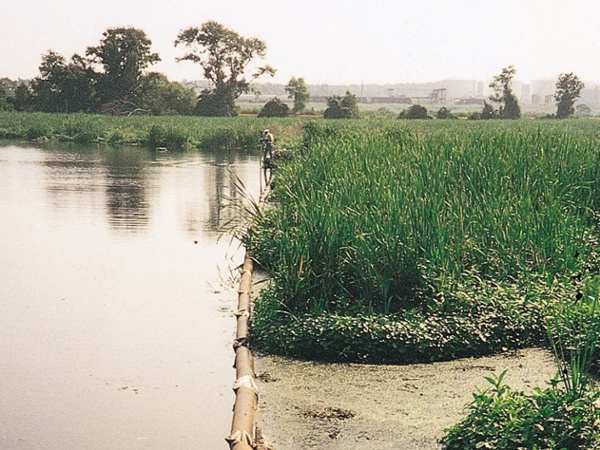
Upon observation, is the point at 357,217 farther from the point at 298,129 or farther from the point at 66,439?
the point at 298,129

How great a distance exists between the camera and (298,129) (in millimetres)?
37531

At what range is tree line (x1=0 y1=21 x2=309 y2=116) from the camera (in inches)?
2148

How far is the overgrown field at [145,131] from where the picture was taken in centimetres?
3641

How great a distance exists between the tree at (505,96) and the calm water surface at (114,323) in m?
46.8

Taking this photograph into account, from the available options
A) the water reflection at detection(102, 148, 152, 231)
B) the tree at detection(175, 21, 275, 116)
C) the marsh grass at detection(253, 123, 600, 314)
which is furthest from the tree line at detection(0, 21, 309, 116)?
the marsh grass at detection(253, 123, 600, 314)

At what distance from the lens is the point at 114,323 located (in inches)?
310

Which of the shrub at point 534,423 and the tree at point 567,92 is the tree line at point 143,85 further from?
the shrub at point 534,423

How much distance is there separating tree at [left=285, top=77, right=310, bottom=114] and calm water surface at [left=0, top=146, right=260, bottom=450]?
47.8 m

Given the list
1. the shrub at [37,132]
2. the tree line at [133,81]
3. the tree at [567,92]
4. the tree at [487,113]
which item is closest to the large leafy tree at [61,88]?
the tree line at [133,81]

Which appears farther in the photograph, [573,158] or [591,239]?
[573,158]

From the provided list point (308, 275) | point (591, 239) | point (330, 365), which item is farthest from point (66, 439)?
point (591, 239)

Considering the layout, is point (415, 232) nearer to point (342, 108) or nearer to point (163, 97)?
point (342, 108)

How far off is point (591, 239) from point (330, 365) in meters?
3.38

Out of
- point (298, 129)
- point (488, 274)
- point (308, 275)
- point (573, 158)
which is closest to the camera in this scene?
point (308, 275)
